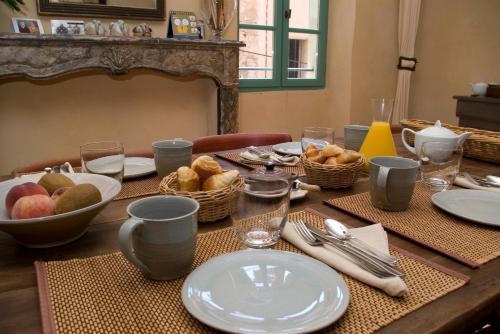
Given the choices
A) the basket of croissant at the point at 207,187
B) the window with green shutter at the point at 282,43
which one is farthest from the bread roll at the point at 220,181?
the window with green shutter at the point at 282,43

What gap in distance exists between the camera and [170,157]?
103 centimetres

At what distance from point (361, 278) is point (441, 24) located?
365cm

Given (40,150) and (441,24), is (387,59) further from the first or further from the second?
(40,150)

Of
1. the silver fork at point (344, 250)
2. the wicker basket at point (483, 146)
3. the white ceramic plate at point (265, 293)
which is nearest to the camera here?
the white ceramic plate at point (265, 293)

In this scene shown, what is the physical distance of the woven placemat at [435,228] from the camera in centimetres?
66

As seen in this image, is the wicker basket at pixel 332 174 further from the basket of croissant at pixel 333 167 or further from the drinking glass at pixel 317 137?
the drinking glass at pixel 317 137

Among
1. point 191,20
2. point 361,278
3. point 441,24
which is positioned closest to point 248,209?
point 361,278

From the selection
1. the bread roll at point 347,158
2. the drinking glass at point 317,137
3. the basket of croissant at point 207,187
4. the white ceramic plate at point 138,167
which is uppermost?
the drinking glass at point 317,137

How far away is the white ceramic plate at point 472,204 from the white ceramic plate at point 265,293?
0.39 metres

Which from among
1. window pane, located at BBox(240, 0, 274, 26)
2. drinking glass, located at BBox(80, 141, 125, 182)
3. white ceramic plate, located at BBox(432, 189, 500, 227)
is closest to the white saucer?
white ceramic plate, located at BBox(432, 189, 500, 227)

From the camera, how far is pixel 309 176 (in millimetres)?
1005

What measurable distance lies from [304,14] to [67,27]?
1853mm

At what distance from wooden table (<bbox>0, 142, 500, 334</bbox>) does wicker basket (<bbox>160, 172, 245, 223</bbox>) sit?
17 millimetres

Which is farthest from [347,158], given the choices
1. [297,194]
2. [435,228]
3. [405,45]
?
[405,45]
